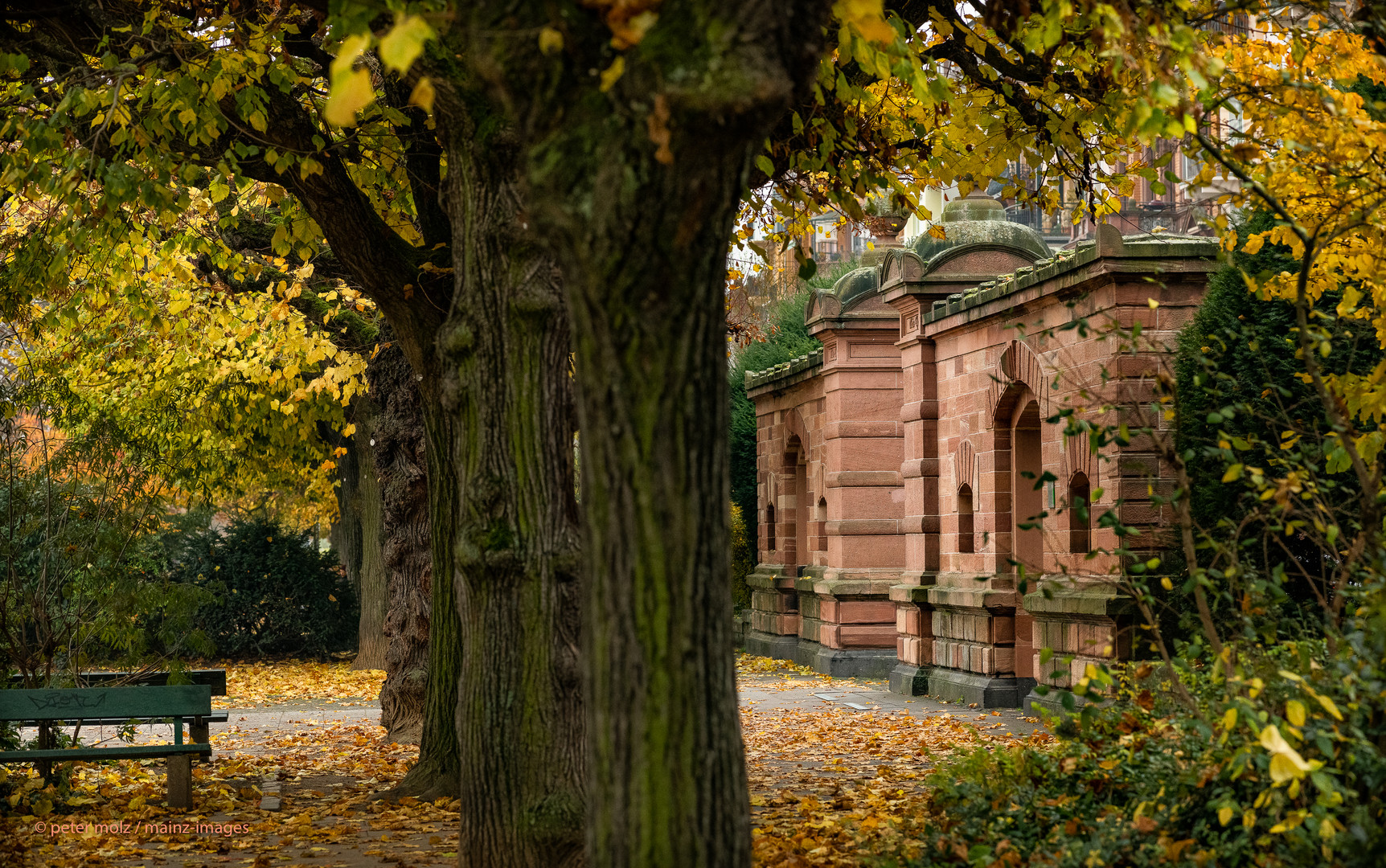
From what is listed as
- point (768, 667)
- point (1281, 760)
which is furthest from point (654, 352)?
point (768, 667)

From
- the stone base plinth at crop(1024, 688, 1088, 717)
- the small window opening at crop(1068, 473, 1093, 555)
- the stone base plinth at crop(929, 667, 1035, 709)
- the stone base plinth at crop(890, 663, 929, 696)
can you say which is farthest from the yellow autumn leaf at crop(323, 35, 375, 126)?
the stone base plinth at crop(890, 663, 929, 696)

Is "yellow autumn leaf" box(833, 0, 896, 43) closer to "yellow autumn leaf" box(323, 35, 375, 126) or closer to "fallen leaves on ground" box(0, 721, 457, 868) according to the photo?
"yellow autumn leaf" box(323, 35, 375, 126)

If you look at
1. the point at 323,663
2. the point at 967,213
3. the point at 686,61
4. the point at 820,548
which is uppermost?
the point at 967,213

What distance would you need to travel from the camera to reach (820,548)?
2077cm

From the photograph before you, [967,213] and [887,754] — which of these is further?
[967,213]

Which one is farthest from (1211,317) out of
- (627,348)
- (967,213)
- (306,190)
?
(627,348)

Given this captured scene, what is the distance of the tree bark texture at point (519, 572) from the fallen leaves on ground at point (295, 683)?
11902 millimetres

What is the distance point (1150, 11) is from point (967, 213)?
11646 mm

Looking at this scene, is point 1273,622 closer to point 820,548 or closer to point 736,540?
point 820,548

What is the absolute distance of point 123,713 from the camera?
9.27 m

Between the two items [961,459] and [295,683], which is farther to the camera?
[295,683]

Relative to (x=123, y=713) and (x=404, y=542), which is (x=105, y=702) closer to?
(x=123, y=713)

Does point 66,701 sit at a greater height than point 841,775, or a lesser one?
greater

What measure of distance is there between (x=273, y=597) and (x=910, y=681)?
13.8 metres
